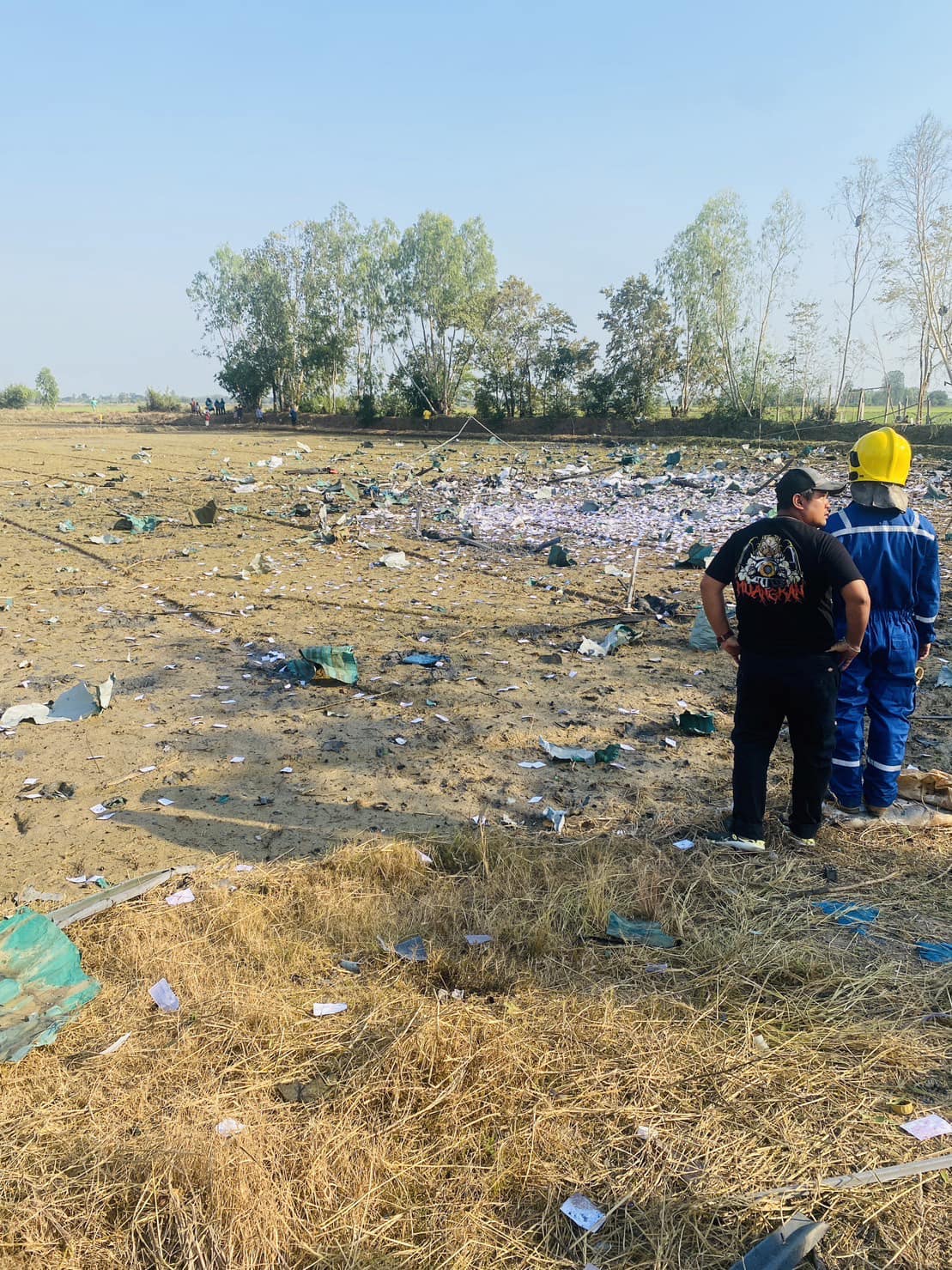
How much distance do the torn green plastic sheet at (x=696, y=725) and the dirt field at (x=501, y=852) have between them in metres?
0.05

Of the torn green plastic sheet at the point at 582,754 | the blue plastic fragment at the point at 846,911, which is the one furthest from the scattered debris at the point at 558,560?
the blue plastic fragment at the point at 846,911

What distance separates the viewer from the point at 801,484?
282 cm

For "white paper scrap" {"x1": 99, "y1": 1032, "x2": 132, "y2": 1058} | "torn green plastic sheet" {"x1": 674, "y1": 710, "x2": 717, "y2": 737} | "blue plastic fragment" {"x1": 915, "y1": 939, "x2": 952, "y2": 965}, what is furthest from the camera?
"torn green plastic sheet" {"x1": 674, "y1": 710, "x2": 717, "y2": 737}

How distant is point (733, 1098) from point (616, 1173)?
372 mm

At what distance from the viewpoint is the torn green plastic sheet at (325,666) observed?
493cm

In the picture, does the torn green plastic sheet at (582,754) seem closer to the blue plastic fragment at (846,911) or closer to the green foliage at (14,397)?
the blue plastic fragment at (846,911)

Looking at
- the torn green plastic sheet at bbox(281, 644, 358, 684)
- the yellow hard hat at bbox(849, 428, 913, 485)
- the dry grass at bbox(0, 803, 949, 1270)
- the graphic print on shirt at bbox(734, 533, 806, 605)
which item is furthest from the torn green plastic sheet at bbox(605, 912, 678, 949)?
the torn green plastic sheet at bbox(281, 644, 358, 684)

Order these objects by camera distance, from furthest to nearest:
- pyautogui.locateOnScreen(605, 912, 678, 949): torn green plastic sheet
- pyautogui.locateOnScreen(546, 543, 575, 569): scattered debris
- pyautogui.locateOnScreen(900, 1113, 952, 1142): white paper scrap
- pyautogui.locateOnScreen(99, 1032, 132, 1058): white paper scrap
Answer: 1. pyautogui.locateOnScreen(546, 543, 575, 569): scattered debris
2. pyautogui.locateOnScreen(605, 912, 678, 949): torn green plastic sheet
3. pyautogui.locateOnScreen(99, 1032, 132, 1058): white paper scrap
4. pyautogui.locateOnScreen(900, 1113, 952, 1142): white paper scrap

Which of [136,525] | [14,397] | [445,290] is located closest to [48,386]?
[14,397]

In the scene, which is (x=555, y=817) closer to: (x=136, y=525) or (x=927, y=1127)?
(x=927, y=1127)

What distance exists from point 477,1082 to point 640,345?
1185 inches

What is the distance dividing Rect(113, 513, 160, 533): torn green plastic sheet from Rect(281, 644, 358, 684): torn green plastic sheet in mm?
5911

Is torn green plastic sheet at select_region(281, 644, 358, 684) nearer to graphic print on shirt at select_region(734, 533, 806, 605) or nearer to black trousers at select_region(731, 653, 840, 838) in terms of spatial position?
black trousers at select_region(731, 653, 840, 838)

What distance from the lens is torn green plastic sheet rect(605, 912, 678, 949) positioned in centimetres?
255
